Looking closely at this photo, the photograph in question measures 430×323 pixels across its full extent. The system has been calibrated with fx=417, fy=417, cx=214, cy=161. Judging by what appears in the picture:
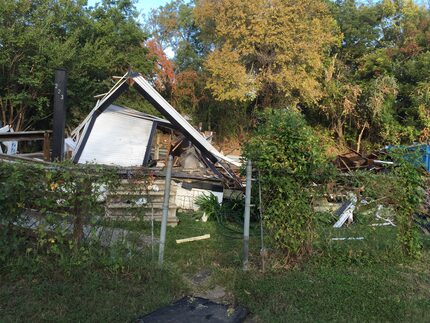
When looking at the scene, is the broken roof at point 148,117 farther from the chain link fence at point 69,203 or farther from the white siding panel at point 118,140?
the chain link fence at point 69,203

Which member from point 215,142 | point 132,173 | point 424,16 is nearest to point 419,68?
point 424,16

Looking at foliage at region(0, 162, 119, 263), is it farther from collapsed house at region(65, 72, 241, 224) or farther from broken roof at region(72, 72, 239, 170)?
broken roof at region(72, 72, 239, 170)

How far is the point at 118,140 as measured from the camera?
37.4 ft

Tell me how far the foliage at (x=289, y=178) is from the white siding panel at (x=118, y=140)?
667 cm

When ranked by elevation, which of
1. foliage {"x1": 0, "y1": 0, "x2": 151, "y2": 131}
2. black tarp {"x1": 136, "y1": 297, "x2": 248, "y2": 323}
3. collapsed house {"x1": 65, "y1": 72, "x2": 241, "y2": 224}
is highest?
foliage {"x1": 0, "y1": 0, "x2": 151, "y2": 131}

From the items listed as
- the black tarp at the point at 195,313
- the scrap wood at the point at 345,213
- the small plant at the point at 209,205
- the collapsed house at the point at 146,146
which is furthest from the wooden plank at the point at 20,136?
the black tarp at the point at 195,313

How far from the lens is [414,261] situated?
5.62 m

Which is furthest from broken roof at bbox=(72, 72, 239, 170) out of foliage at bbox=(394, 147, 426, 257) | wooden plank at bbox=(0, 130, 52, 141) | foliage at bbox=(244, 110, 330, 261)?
foliage at bbox=(394, 147, 426, 257)

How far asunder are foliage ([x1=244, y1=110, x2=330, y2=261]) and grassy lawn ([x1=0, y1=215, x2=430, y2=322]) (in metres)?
0.43

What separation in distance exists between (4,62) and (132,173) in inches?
637

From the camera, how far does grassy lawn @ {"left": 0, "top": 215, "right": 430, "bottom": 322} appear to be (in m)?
4.09

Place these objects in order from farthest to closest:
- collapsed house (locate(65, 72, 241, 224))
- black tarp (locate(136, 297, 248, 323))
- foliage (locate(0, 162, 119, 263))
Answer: collapsed house (locate(65, 72, 241, 224))
foliage (locate(0, 162, 119, 263))
black tarp (locate(136, 297, 248, 323))

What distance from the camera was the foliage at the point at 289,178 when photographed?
5.11 metres

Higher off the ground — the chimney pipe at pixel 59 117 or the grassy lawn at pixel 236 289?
the chimney pipe at pixel 59 117
